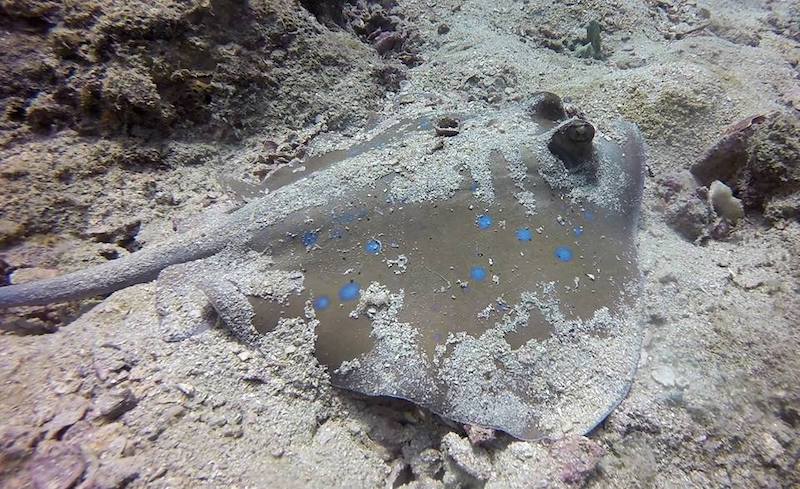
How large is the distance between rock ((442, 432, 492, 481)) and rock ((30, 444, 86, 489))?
1.92 m

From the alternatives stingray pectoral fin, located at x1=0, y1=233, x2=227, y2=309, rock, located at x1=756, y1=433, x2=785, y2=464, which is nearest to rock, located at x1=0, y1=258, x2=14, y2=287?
stingray pectoral fin, located at x1=0, y1=233, x2=227, y2=309

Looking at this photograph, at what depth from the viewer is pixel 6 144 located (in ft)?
10.6

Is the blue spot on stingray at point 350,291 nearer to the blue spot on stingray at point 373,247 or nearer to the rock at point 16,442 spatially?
the blue spot on stingray at point 373,247

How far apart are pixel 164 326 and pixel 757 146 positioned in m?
5.09

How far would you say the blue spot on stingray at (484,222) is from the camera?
292 centimetres

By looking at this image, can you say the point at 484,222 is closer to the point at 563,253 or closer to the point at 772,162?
Result: the point at 563,253

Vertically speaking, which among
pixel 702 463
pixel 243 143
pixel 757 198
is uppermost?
pixel 243 143

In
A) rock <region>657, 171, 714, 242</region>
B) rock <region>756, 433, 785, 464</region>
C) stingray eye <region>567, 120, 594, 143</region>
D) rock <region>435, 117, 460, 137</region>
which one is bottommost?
rock <region>756, 433, 785, 464</region>

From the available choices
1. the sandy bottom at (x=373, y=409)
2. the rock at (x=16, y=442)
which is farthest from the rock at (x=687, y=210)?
the rock at (x=16, y=442)

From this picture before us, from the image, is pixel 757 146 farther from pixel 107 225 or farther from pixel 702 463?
pixel 107 225

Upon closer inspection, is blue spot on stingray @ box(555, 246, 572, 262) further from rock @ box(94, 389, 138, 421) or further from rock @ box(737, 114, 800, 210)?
rock @ box(94, 389, 138, 421)

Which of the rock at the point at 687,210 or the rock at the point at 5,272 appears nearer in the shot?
the rock at the point at 5,272

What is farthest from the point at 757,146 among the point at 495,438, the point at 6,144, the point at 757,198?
the point at 6,144

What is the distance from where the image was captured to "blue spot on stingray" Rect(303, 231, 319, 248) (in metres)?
2.88
